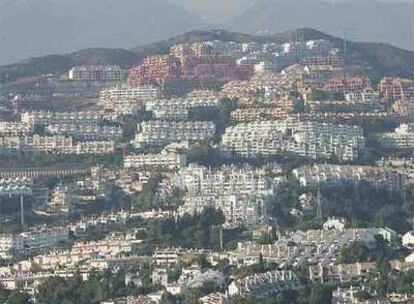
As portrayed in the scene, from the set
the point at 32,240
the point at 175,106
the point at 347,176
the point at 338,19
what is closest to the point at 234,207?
the point at 347,176

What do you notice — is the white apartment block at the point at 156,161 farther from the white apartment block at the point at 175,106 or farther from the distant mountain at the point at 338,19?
the distant mountain at the point at 338,19

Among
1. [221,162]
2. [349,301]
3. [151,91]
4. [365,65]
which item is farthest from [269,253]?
[365,65]

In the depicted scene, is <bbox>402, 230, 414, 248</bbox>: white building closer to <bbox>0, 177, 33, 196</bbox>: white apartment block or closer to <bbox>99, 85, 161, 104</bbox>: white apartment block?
<bbox>0, 177, 33, 196</bbox>: white apartment block

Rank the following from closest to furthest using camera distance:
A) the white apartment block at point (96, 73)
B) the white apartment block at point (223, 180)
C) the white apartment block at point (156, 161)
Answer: the white apartment block at point (223, 180)
the white apartment block at point (156, 161)
the white apartment block at point (96, 73)

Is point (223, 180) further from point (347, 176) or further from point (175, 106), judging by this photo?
point (175, 106)

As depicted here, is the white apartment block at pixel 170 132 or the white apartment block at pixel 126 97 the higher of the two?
the white apartment block at pixel 126 97

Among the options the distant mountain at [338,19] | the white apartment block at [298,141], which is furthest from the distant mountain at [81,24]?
the white apartment block at [298,141]

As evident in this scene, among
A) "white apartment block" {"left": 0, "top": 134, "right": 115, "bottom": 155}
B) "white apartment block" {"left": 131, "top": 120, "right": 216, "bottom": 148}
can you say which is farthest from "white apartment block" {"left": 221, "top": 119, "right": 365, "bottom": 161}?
"white apartment block" {"left": 0, "top": 134, "right": 115, "bottom": 155}
